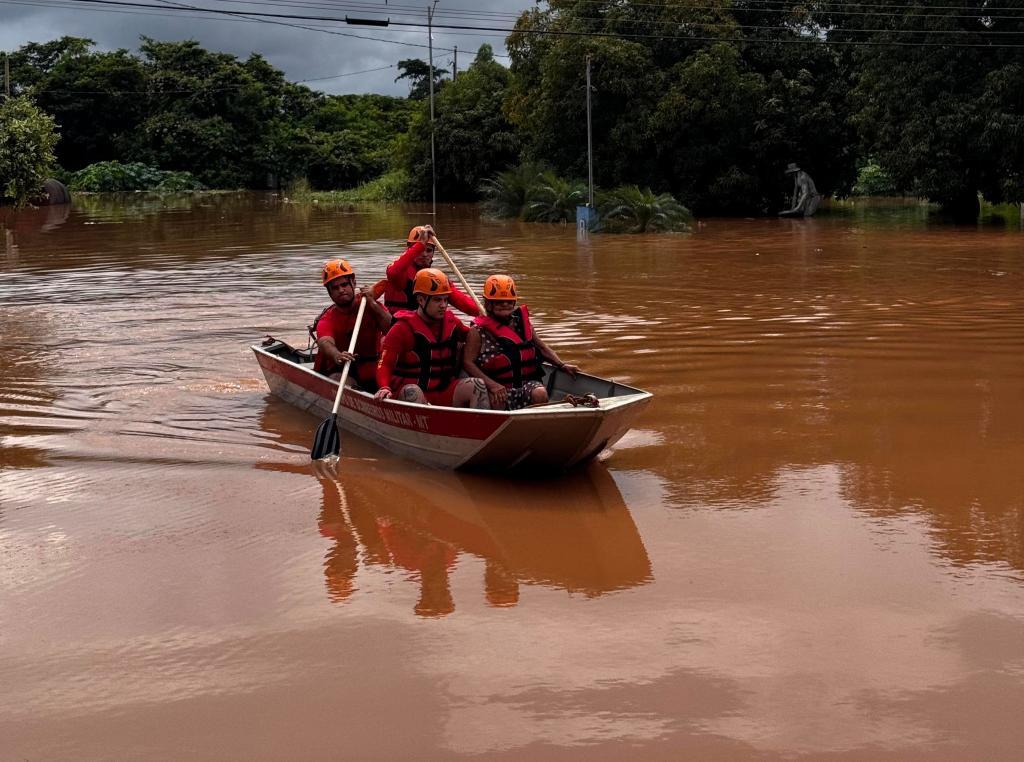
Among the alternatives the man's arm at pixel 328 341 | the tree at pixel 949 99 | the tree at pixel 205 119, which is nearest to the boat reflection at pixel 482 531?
the man's arm at pixel 328 341

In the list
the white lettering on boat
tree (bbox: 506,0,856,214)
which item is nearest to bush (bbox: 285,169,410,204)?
tree (bbox: 506,0,856,214)

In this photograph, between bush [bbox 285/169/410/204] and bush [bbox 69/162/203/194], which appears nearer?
bush [bbox 285/169/410/204]

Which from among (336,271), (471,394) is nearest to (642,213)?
(336,271)

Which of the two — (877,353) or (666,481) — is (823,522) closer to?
(666,481)

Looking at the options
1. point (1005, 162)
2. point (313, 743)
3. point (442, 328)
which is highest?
point (1005, 162)

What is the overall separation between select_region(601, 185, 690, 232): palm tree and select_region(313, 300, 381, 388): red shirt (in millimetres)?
21321

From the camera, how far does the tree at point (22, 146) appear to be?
41.6 metres

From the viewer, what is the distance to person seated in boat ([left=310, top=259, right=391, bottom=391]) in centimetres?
975

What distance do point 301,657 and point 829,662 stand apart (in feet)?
7.17

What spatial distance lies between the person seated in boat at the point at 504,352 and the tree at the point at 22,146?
37.2 metres

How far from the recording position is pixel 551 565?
6613mm

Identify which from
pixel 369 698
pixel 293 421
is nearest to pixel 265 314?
pixel 293 421

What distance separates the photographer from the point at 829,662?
524 centimetres

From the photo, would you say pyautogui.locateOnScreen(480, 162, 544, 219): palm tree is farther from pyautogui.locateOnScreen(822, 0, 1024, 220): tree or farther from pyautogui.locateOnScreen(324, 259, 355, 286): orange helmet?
pyautogui.locateOnScreen(324, 259, 355, 286): orange helmet
